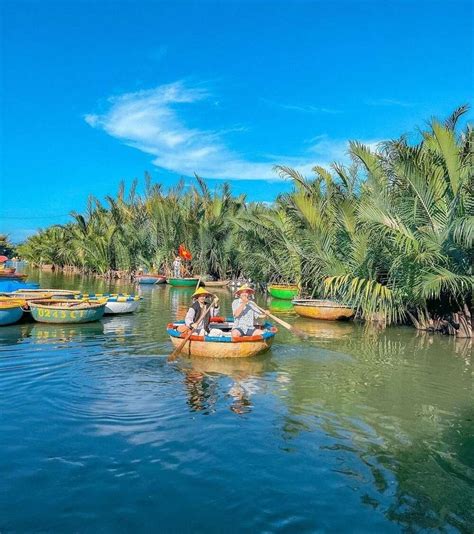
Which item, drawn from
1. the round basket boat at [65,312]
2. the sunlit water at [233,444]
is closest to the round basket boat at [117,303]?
the round basket boat at [65,312]

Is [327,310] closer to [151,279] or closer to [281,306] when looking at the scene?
[281,306]

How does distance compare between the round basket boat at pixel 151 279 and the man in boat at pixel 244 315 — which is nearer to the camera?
the man in boat at pixel 244 315

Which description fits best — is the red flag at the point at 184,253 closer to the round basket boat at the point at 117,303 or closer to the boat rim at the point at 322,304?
the round basket boat at the point at 117,303

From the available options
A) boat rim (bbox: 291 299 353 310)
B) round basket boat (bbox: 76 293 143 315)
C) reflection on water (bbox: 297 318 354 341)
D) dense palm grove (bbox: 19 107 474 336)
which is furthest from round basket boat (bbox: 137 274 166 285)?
reflection on water (bbox: 297 318 354 341)

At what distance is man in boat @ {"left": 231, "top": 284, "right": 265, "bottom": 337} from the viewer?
1093cm

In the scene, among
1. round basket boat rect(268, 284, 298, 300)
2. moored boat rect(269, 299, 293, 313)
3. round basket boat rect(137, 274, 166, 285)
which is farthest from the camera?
round basket boat rect(137, 274, 166, 285)

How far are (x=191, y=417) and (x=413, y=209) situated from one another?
920cm

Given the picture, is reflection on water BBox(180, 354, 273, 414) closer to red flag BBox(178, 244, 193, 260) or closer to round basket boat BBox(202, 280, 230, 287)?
round basket boat BBox(202, 280, 230, 287)

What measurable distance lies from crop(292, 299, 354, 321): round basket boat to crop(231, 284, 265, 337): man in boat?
6673mm

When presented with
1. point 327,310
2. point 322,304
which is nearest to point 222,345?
point 327,310

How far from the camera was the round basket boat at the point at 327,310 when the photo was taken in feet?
57.0

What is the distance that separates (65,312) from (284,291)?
37.7 feet

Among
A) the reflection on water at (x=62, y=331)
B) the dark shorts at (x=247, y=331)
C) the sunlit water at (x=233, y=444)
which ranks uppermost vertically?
the dark shorts at (x=247, y=331)

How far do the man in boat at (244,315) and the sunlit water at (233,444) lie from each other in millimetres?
789
